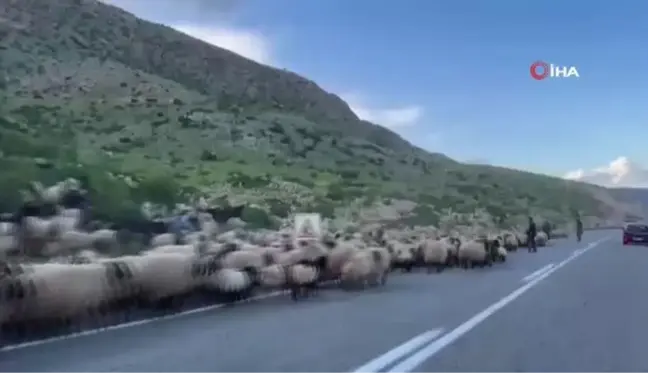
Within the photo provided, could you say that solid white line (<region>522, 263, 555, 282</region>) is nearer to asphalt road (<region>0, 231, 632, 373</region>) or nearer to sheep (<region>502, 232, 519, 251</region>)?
asphalt road (<region>0, 231, 632, 373</region>)

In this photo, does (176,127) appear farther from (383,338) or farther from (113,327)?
(383,338)

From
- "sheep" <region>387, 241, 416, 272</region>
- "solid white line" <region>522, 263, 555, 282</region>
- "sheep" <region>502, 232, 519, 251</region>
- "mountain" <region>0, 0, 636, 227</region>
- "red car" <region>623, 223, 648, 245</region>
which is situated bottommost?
"solid white line" <region>522, 263, 555, 282</region>

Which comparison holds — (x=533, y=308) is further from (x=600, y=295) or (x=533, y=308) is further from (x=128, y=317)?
(x=128, y=317)

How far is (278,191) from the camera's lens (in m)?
62.2

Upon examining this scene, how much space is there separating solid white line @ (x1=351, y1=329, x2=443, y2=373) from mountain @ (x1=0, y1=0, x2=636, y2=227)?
26.9 m

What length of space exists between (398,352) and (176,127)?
6324 centimetres

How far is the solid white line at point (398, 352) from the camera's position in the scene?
33.3 ft

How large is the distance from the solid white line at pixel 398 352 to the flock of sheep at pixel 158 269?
4.36 metres

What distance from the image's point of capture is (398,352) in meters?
11.4

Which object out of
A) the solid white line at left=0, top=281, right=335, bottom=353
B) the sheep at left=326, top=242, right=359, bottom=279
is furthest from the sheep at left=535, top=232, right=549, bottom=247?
the solid white line at left=0, top=281, right=335, bottom=353

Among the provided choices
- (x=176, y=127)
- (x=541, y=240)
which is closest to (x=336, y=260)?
(x=541, y=240)

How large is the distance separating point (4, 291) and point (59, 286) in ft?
3.37

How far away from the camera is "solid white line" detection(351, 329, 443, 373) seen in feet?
33.3

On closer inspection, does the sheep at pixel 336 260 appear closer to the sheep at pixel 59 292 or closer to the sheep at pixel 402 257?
the sheep at pixel 402 257
